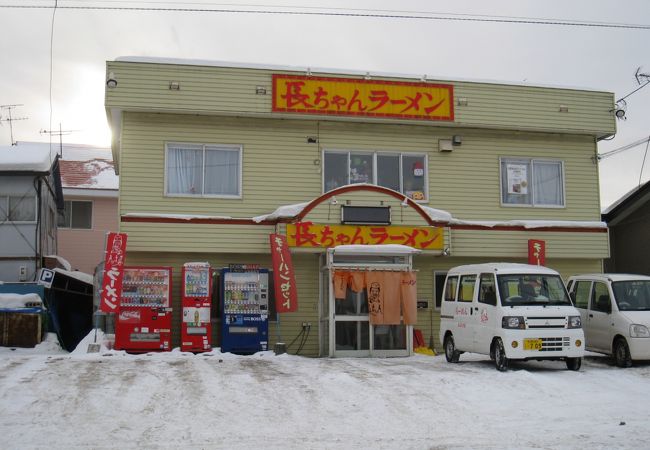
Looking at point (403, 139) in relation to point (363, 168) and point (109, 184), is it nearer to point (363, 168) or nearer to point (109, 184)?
point (363, 168)

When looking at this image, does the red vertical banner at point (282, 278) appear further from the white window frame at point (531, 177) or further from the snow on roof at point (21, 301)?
the white window frame at point (531, 177)

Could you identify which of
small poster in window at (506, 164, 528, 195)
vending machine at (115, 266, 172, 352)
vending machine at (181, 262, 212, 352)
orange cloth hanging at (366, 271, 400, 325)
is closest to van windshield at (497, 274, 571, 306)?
orange cloth hanging at (366, 271, 400, 325)

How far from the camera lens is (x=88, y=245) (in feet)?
103

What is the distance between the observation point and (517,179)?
2039cm

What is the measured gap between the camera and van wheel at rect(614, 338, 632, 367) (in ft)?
47.4

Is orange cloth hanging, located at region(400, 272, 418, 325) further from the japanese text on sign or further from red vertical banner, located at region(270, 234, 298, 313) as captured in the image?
red vertical banner, located at region(270, 234, 298, 313)

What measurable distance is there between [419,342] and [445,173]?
4.61 meters

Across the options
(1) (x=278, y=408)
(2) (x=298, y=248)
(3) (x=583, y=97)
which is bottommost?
(1) (x=278, y=408)

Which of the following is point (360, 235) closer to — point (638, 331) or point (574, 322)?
point (574, 322)

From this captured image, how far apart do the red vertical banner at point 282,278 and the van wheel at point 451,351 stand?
3.55 metres

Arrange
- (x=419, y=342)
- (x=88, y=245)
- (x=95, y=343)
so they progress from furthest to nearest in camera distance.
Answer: (x=88, y=245)
(x=419, y=342)
(x=95, y=343)

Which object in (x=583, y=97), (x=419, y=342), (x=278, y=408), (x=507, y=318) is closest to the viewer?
(x=278, y=408)

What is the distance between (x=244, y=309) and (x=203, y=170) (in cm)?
392

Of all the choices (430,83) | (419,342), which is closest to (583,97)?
(430,83)
